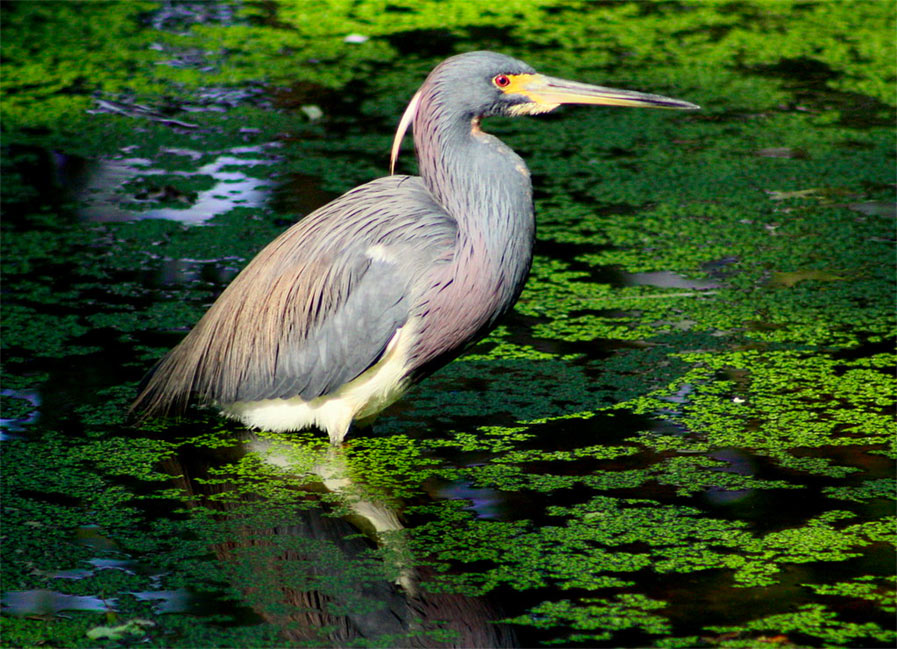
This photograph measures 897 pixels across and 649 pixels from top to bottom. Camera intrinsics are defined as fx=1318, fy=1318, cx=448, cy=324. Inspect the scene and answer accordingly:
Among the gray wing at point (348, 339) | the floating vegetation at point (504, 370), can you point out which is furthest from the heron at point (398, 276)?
the floating vegetation at point (504, 370)

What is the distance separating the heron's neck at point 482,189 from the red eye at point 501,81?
147 mm

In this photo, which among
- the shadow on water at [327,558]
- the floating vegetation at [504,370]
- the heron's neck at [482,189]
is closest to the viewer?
the shadow on water at [327,558]

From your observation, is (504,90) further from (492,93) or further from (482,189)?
(482,189)

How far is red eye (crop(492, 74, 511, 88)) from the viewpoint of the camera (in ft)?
14.4

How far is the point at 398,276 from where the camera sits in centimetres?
430

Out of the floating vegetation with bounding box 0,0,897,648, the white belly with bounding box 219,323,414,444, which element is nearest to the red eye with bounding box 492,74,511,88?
the white belly with bounding box 219,323,414,444

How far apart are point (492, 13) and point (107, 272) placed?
193 inches

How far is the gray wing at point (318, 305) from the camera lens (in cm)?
430

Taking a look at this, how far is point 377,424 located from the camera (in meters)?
4.75

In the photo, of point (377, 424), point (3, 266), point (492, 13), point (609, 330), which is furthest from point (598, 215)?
point (492, 13)

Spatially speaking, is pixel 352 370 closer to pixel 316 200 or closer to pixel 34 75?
pixel 316 200

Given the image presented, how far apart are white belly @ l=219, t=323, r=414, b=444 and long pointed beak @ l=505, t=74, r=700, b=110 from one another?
2.95 ft

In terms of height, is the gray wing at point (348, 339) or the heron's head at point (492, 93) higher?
the heron's head at point (492, 93)

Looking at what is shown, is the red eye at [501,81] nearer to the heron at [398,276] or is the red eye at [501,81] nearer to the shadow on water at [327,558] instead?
the heron at [398,276]
